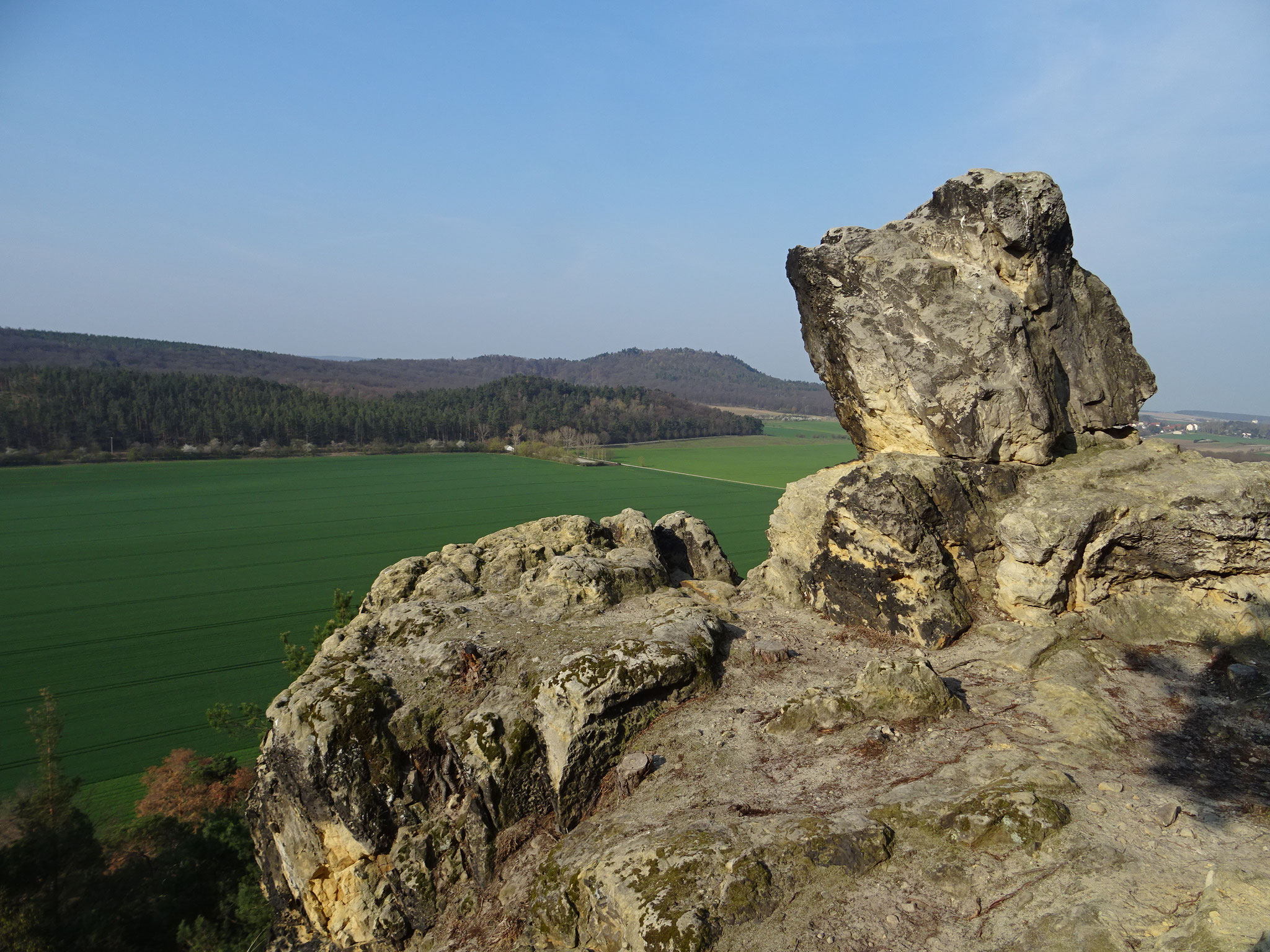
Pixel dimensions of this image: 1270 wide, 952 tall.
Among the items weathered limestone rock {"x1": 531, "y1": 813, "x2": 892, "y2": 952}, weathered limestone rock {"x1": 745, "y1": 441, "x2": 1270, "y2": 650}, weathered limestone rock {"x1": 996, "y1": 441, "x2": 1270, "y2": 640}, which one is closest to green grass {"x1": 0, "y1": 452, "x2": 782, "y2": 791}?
weathered limestone rock {"x1": 531, "y1": 813, "x2": 892, "y2": 952}

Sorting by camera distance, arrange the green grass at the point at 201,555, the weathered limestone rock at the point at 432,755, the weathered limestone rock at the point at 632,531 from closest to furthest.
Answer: the weathered limestone rock at the point at 432,755
the weathered limestone rock at the point at 632,531
the green grass at the point at 201,555

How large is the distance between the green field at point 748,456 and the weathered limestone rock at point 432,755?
60.4 meters

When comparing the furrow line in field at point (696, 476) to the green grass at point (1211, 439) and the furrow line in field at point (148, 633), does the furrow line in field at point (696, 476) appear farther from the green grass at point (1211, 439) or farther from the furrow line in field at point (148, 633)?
the furrow line in field at point (148, 633)

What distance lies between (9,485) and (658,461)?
74.5 meters

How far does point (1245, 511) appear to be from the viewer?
1203 cm

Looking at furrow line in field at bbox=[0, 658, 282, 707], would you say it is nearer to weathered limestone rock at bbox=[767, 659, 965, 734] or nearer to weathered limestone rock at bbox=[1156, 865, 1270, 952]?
weathered limestone rock at bbox=[767, 659, 965, 734]

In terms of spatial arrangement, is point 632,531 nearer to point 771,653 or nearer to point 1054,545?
point 771,653

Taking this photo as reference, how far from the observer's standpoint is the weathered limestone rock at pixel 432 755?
9852mm

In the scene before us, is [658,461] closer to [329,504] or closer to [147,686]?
[329,504]

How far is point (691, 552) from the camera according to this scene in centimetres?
1936

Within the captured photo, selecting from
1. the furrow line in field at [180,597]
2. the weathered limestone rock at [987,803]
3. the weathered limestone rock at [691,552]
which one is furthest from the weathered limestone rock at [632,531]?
the furrow line in field at [180,597]

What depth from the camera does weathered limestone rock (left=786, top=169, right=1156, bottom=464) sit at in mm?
14562

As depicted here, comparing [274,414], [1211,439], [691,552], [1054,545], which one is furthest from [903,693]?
[274,414]

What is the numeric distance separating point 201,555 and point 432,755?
46639 millimetres
